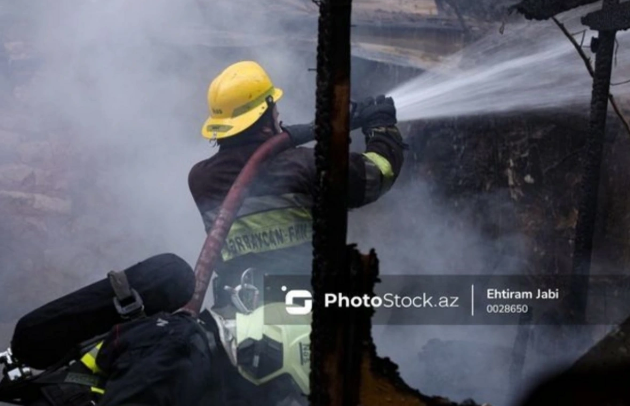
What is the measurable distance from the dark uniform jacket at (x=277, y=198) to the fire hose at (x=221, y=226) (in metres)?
0.07

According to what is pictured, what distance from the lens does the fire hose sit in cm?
373

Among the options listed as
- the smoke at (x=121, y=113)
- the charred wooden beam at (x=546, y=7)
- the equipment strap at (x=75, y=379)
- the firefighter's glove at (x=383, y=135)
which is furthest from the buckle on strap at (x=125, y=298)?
the smoke at (x=121, y=113)

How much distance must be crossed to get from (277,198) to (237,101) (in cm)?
55

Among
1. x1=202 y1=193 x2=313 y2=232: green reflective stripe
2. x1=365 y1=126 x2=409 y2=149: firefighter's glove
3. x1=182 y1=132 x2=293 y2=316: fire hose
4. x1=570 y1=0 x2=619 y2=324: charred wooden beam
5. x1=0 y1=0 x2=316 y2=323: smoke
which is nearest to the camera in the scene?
x1=182 y1=132 x2=293 y2=316: fire hose

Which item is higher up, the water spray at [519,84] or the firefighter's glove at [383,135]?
the water spray at [519,84]

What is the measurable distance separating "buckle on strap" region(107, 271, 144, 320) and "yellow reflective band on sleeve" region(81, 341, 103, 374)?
16cm

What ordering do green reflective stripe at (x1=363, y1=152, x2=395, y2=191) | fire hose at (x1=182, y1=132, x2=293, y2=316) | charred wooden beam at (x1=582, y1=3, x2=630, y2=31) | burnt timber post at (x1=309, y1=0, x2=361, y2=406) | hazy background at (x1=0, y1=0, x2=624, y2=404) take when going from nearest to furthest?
burnt timber post at (x1=309, y1=0, x2=361, y2=406), fire hose at (x1=182, y1=132, x2=293, y2=316), green reflective stripe at (x1=363, y1=152, x2=395, y2=191), charred wooden beam at (x1=582, y1=3, x2=630, y2=31), hazy background at (x1=0, y1=0, x2=624, y2=404)

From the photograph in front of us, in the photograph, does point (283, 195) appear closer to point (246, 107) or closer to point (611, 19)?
point (246, 107)

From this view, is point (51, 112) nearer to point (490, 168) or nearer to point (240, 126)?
point (490, 168)

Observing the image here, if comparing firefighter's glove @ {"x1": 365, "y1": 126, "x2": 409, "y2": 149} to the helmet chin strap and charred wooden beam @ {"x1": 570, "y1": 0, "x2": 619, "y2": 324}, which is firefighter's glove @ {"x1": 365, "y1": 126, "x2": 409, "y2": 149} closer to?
the helmet chin strap

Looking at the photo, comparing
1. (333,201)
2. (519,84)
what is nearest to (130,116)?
(519,84)

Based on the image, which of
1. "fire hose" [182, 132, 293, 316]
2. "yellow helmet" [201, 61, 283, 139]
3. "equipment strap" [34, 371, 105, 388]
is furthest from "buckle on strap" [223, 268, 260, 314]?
"equipment strap" [34, 371, 105, 388]

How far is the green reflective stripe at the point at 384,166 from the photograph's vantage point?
422 centimetres

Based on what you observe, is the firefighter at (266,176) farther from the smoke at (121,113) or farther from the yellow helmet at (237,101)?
the smoke at (121,113)
